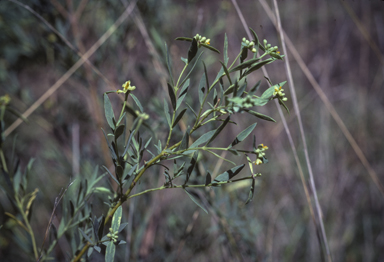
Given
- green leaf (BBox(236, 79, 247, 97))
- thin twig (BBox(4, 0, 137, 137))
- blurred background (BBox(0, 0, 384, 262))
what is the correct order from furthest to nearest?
blurred background (BBox(0, 0, 384, 262)) < thin twig (BBox(4, 0, 137, 137)) < green leaf (BBox(236, 79, 247, 97))

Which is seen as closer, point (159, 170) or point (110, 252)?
point (110, 252)

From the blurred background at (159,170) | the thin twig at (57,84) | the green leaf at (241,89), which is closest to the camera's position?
the green leaf at (241,89)

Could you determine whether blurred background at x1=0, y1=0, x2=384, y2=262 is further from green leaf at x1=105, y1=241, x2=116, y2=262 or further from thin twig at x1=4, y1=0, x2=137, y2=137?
green leaf at x1=105, y1=241, x2=116, y2=262

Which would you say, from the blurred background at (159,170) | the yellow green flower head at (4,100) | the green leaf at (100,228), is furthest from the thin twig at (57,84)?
the green leaf at (100,228)

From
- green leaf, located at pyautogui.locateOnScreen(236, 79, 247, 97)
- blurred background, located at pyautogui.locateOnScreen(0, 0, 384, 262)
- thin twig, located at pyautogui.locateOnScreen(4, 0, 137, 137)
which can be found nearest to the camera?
green leaf, located at pyautogui.locateOnScreen(236, 79, 247, 97)

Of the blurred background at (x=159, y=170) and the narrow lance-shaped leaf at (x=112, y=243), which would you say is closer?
the narrow lance-shaped leaf at (x=112, y=243)

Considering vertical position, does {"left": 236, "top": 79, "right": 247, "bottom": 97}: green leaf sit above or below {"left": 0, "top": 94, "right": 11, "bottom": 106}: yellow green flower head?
above

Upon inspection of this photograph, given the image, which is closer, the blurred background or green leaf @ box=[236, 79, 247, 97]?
green leaf @ box=[236, 79, 247, 97]

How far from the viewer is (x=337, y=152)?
147 centimetres

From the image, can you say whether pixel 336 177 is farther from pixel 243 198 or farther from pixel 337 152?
pixel 243 198

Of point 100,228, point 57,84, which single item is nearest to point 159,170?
point 57,84

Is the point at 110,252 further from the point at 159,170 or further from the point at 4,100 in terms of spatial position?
the point at 159,170

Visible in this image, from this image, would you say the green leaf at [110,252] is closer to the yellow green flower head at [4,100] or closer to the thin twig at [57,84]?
the yellow green flower head at [4,100]

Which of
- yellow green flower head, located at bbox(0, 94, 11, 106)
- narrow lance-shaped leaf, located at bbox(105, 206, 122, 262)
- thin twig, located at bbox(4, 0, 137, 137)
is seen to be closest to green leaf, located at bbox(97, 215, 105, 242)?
narrow lance-shaped leaf, located at bbox(105, 206, 122, 262)
